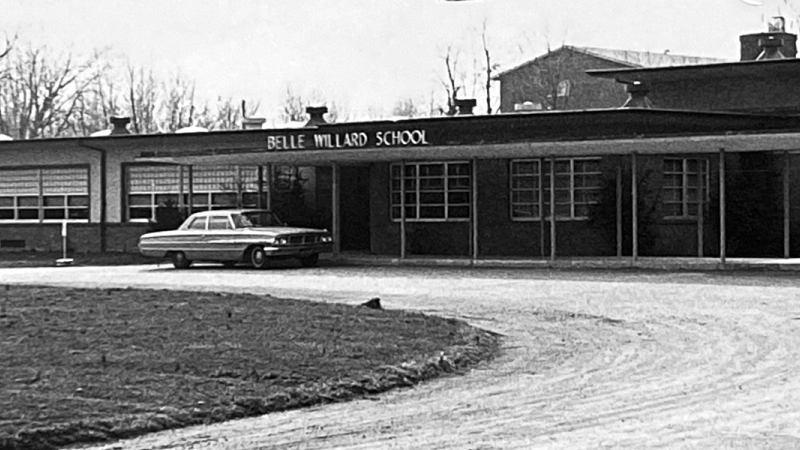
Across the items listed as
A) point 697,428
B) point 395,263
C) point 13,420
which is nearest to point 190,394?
point 13,420

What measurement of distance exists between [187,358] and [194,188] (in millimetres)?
28005

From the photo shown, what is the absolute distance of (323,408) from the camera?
11320mm

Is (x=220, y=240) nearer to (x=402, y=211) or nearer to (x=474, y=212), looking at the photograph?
(x=402, y=211)

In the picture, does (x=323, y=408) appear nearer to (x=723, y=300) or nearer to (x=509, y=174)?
(x=723, y=300)

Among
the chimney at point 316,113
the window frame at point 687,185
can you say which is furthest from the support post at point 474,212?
the chimney at point 316,113

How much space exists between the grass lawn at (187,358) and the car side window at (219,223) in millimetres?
14070

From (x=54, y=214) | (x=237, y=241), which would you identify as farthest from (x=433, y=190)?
(x=54, y=214)

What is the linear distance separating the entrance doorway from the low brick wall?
5912 mm

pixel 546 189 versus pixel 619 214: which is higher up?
pixel 546 189

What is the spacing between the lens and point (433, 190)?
35.6 meters

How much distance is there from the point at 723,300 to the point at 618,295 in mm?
1975

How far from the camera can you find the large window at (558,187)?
110 feet

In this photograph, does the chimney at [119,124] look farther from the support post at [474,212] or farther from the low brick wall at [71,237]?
the support post at [474,212]

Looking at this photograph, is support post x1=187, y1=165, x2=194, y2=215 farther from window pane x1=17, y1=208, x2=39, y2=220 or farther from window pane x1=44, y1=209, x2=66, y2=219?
window pane x1=17, y1=208, x2=39, y2=220
